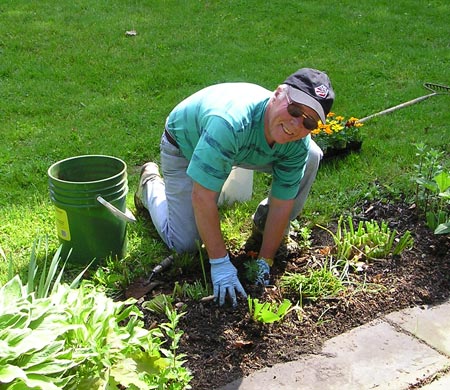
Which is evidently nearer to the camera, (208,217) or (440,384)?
(440,384)

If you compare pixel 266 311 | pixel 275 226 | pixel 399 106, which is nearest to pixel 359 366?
pixel 266 311

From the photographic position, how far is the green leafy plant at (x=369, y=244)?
3393mm

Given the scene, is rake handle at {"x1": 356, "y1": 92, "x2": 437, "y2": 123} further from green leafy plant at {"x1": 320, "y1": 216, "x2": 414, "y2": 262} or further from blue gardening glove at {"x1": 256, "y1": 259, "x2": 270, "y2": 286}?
blue gardening glove at {"x1": 256, "y1": 259, "x2": 270, "y2": 286}

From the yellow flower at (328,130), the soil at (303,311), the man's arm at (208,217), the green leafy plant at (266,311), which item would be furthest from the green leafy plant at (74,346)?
the yellow flower at (328,130)

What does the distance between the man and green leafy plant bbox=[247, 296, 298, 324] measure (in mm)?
135

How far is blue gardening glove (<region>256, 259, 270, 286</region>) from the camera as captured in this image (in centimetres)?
313

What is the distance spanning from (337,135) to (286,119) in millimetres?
1950

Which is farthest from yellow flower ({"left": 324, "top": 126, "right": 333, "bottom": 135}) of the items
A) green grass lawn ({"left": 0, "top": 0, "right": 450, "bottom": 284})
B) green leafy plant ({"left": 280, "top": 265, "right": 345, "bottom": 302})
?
green leafy plant ({"left": 280, "top": 265, "right": 345, "bottom": 302})

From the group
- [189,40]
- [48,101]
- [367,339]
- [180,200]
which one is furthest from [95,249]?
[189,40]

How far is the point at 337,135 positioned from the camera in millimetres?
4613

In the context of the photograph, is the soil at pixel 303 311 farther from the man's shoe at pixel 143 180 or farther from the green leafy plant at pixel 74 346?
the man's shoe at pixel 143 180

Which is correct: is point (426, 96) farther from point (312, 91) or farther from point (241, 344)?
point (241, 344)

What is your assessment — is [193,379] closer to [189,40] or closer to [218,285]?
[218,285]

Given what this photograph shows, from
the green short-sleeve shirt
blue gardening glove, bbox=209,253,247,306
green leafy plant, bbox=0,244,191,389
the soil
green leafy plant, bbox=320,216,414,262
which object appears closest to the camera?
green leafy plant, bbox=0,244,191,389
